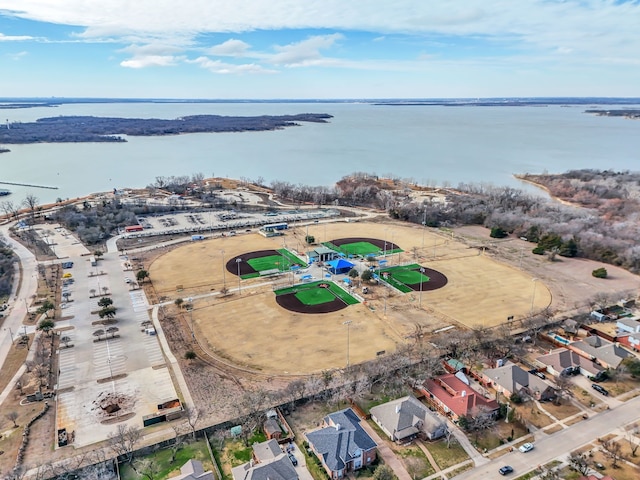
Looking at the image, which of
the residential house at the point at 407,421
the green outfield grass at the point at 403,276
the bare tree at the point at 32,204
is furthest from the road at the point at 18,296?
the green outfield grass at the point at 403,276

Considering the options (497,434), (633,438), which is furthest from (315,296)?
(633,438)

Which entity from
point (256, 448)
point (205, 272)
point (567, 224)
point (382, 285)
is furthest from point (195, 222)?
point (567, 224)

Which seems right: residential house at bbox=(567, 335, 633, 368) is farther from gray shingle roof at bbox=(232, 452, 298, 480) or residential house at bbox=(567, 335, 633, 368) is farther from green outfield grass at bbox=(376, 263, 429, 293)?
gray shingle roof at bbox=(232, 452, 298, 480)

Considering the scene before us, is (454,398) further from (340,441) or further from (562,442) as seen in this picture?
(340,441)

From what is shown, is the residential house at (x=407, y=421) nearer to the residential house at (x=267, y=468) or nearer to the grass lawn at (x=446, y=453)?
the grass lawn at (x=446, y=453)

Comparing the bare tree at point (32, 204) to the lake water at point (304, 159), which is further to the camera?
the lake water at point (304, 159)
